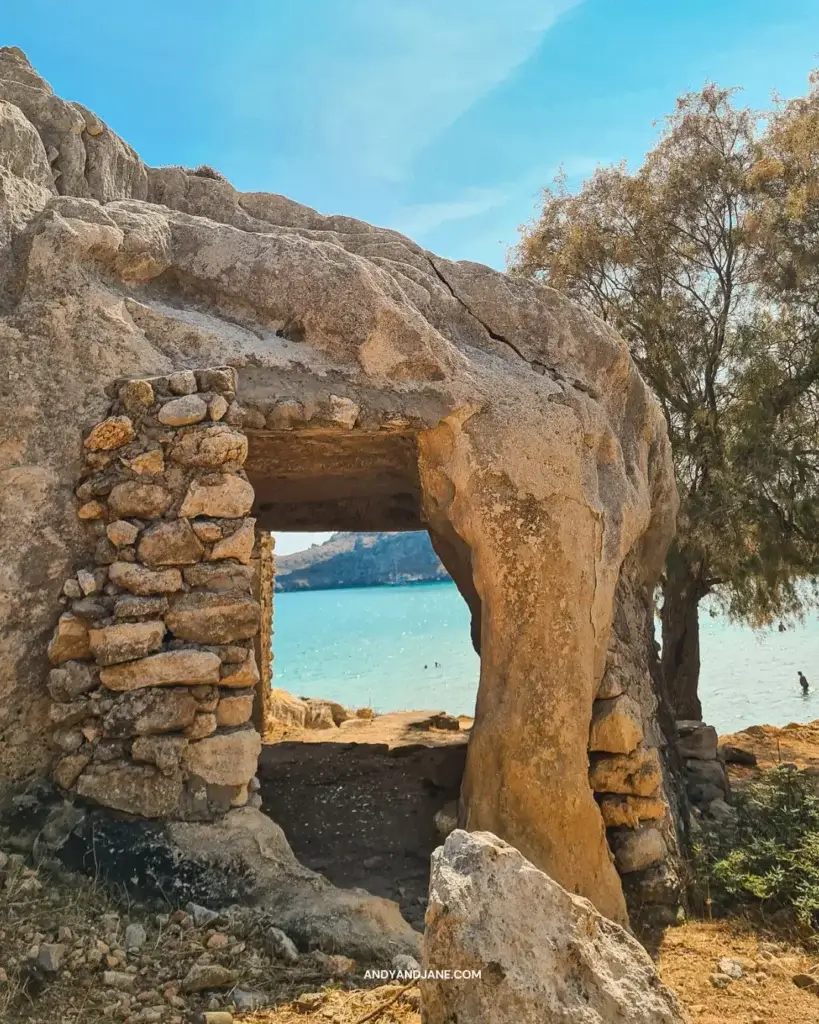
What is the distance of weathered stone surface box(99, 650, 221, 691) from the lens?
3697mm

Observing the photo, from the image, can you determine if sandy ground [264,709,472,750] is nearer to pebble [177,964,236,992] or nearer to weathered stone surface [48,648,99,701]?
weathered stone surface [48,648,99,701]

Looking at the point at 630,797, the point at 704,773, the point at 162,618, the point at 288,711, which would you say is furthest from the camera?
the point at 288,711

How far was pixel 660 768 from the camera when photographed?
5480 millimetres

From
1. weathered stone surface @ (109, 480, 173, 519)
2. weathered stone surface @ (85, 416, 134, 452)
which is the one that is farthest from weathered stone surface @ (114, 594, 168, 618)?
weathered stone surface @ (85, 416, 134, 452)

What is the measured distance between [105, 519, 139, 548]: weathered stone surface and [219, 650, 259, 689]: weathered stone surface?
0.74 metres

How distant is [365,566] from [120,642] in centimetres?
7643

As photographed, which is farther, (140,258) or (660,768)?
(660,768)

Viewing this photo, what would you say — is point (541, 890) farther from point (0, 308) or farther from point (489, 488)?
point (0, 308)

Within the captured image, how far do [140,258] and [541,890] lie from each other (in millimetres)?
3701


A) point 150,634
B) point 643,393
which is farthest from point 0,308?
point 643,393

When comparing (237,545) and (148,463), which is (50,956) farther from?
(148,463)

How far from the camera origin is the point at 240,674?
12.8 ft

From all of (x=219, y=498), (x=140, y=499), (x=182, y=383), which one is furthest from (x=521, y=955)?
(x=182, y=383)

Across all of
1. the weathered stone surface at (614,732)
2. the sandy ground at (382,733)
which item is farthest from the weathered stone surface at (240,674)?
the sandy ground at (382,733)
